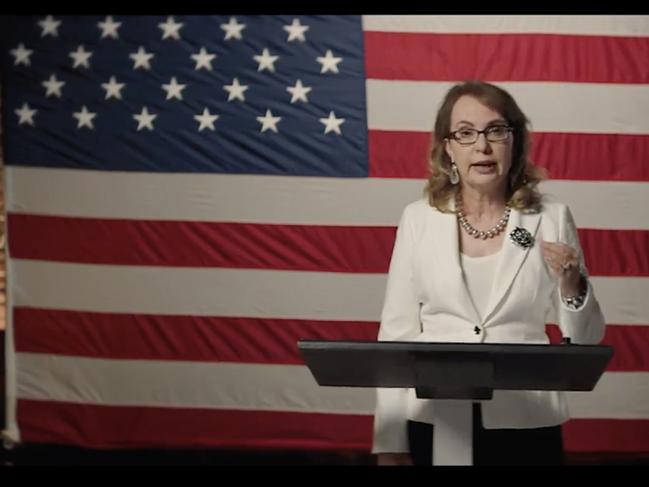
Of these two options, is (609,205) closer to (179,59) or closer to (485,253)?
(485,253)

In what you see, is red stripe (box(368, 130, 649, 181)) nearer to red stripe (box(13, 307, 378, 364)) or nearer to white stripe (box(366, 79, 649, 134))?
white stripe (box(366, 79, 649, 134))

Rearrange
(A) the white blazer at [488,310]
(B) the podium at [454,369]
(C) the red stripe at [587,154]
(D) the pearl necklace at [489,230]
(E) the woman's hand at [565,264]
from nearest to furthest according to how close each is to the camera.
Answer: (B) the podium at [454,369] → (E) the woman's hand at [565,264] → (A) the white blazer at [488,310] → (D) the pearl necklace at [489,230] → (C) the red stripe at [587,154]

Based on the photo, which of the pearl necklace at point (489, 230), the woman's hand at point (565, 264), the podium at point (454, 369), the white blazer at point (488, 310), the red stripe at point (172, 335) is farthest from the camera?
the red stripe at point (172, 335)

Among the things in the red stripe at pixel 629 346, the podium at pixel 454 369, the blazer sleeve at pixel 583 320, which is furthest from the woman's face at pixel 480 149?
the red stripe at pixel 629 346

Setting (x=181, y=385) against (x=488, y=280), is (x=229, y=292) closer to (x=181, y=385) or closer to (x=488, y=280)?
(x=181, y=385)

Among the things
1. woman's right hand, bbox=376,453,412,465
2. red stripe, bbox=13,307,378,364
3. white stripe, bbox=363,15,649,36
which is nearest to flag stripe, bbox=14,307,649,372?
red stripe, bbox=13,307,378,364

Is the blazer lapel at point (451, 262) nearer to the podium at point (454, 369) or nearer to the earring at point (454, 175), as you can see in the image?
the earring at point (454, 175)

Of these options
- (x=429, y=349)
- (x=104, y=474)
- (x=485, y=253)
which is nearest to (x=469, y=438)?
(x=429, y=349)

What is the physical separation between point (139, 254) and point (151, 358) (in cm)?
36

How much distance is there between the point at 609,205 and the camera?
309 cm

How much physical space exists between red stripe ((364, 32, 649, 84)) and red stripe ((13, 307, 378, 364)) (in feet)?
2.87

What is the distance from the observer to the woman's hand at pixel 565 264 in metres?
1.74

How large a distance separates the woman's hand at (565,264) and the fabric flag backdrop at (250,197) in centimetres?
133

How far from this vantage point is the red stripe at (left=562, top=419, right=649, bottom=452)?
10.2 feet
